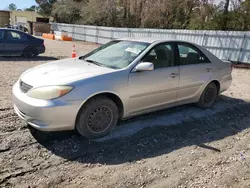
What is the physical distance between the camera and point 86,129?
11.5 feet

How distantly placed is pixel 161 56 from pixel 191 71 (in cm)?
78

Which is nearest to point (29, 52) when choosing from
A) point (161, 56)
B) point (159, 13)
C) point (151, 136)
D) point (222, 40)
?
point (161, 56)

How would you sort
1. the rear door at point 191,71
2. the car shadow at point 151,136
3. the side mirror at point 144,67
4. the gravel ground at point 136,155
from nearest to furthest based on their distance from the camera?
1. the gravel ground at point 136,155
2. the car shadow at point 151,136
3. the side mirror at point 144,67
4. the rear door at point 191,71

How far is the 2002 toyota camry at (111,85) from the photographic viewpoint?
3197 mm

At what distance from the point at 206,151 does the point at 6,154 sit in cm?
285

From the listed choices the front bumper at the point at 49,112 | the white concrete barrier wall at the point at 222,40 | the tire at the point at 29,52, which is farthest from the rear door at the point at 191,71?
the tire at the point at 29,52

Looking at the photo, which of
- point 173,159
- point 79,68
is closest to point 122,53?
point 79,68

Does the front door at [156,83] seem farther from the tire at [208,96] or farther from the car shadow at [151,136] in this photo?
the tire at [208,96]

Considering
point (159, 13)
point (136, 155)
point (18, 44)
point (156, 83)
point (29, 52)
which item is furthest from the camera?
point (159, 13)

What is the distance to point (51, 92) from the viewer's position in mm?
3156

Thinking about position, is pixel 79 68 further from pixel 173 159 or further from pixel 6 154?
pixel 173 159

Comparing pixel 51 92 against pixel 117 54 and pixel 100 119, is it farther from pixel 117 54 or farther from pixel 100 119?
pixel 117 54

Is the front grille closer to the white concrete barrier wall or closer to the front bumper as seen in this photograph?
the front bumper

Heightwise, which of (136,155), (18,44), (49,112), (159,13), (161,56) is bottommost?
(136,155)
